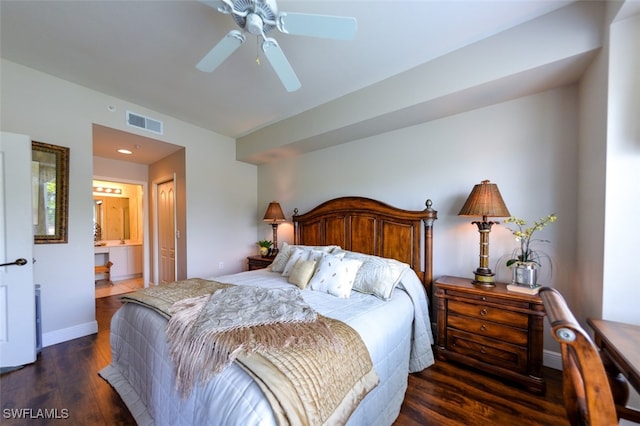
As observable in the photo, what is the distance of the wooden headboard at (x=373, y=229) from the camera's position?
8.61ft

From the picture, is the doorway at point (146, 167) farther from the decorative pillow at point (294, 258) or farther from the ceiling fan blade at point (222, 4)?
the ceiling fan blade at point (222, 4)

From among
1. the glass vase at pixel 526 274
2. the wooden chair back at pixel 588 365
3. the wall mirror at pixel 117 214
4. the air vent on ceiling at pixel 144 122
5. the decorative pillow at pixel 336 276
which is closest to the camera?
the wooden chair back at pixel 588 365

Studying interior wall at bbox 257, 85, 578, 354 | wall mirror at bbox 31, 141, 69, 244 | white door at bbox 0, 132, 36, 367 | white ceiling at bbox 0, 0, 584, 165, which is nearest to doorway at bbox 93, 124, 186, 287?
wall mirror at bbox 31, 141, 69, 244

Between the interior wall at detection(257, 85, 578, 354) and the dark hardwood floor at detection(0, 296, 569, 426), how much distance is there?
0.74m

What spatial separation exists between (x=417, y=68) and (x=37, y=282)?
4412mm

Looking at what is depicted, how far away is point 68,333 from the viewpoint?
281cm

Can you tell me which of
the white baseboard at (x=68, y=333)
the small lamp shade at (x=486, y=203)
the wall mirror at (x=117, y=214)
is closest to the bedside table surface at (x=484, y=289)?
the small lamp shade at (x=486, y=203)

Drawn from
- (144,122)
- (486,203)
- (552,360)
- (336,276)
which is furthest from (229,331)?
(144,122)

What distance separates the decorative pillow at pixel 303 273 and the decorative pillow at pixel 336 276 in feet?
0.19

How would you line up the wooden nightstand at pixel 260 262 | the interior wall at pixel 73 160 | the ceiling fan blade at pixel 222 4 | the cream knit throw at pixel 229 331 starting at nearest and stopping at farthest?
the cream knit throw at pixel 229 331
the ceiling fan blade at pixel 222 4
the interior wall at pixel 73 160
the wooden nightstand at pixel 260 262

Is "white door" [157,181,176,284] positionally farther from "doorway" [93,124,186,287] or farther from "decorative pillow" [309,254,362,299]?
"decorative pillow" [309,254,362,299]

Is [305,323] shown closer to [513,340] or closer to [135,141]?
[513,340]

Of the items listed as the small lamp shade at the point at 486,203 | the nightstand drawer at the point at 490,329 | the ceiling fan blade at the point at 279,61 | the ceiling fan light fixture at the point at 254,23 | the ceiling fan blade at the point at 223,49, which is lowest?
the nightstand drawer at the point at 490,329

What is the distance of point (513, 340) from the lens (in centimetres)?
193
